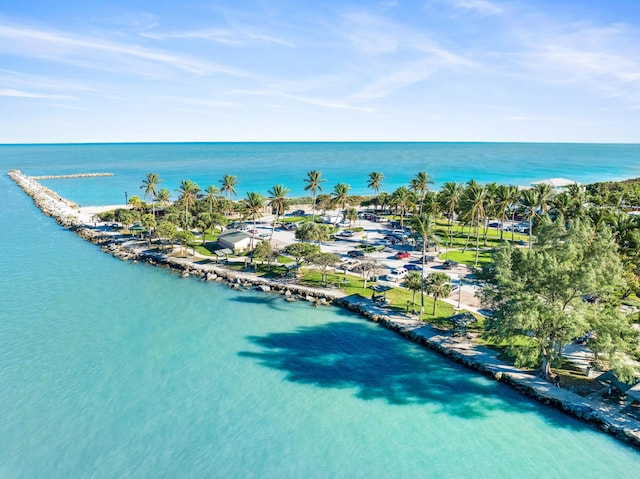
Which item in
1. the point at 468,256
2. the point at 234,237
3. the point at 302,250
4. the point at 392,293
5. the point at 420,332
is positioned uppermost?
the point at 302,250

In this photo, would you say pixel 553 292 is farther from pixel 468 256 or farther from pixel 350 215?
pixel 350 215

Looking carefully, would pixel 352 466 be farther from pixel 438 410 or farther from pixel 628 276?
pixel 628 276

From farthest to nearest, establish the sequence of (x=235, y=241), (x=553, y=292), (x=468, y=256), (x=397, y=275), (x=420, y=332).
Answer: (x=235, y=241), (x=468, y=256), (x=397, y=275), (x=420, y=332), (x=553, y=292)

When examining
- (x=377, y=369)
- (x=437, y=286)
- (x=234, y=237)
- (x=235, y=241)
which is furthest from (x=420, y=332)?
(x=234, y=237)

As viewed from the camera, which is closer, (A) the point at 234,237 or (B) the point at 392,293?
(B) the point at 392,293

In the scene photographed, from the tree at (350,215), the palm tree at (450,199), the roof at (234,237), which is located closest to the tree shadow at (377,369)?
the roof at (234,237)

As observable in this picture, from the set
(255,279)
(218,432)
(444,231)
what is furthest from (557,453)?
(444,231)
